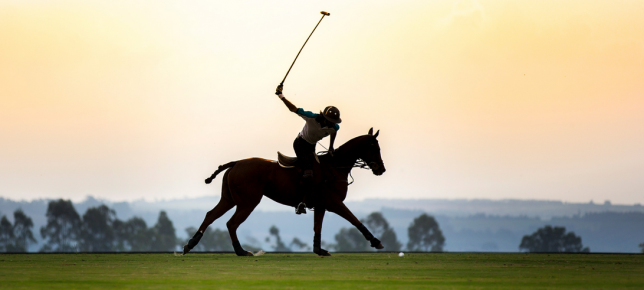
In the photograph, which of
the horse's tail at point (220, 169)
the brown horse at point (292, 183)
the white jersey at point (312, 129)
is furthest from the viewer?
the horse's tail at point (220, 169)

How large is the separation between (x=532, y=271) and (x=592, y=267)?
75.2 inches

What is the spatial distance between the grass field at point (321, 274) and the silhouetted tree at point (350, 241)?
418 ft

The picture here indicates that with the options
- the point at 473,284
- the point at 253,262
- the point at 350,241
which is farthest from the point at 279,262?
the point at 350,241

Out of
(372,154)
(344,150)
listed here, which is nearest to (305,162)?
(344,150)

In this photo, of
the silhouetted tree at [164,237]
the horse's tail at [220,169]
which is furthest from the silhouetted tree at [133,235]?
the horse's tail at [220,169]

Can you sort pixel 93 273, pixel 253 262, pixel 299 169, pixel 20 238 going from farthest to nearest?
pixel 20 238 < pixel 299 169 < pixel 253 262 < pixel 93 273

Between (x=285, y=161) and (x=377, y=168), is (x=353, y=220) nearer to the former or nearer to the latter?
(x=377, y=168)

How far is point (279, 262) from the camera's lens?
16125mm

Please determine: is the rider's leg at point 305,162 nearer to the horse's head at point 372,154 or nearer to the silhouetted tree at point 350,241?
the horse's head at point 372,154

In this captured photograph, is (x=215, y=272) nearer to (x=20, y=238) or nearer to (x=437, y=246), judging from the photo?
(x=20, y=238)

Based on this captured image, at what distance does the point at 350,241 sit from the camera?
→ 151750 mm

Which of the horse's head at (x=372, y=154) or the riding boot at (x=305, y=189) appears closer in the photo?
the riding boot at (x=305, y=189)

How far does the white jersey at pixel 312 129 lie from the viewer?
18.2 m

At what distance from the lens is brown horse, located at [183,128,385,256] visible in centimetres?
1862
